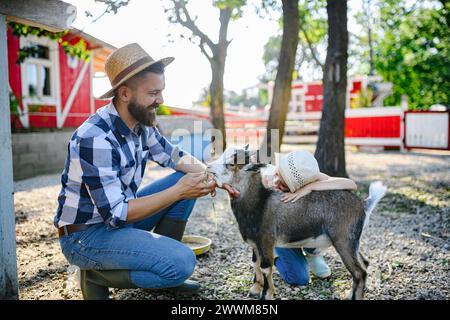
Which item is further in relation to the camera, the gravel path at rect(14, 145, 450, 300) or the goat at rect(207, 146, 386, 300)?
the gravel path at rect(14, 145, 450, 300)

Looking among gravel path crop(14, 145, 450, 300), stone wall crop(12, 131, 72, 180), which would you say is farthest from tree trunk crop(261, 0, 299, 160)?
stone wall crop(12, 131, 72, 180)

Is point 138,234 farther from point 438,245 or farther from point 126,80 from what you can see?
point 438,245

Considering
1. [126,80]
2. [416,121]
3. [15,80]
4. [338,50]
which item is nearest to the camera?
[126,80]

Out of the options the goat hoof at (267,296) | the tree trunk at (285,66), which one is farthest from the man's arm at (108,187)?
the tree trunk at (285,66)

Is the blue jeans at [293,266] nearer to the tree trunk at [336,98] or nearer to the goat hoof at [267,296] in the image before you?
the goat hoof at [267,296]

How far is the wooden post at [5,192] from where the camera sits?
2.92 meters

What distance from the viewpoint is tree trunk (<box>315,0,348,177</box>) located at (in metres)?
8.23

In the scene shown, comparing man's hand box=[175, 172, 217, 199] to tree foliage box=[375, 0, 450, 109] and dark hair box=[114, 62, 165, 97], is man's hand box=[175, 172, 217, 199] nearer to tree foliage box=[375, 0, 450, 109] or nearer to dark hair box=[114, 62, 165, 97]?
dark hair box=[114, 62, 165, 97]

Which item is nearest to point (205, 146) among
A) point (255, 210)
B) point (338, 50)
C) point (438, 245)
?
point (338, 50)

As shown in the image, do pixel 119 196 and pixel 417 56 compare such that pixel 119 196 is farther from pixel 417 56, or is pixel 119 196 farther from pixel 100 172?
pixel 417 56

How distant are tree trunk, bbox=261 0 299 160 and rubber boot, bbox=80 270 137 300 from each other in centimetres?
681

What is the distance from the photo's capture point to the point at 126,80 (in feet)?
10.1

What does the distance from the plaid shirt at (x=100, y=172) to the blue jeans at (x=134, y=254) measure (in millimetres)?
109

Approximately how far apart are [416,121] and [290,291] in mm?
15058
